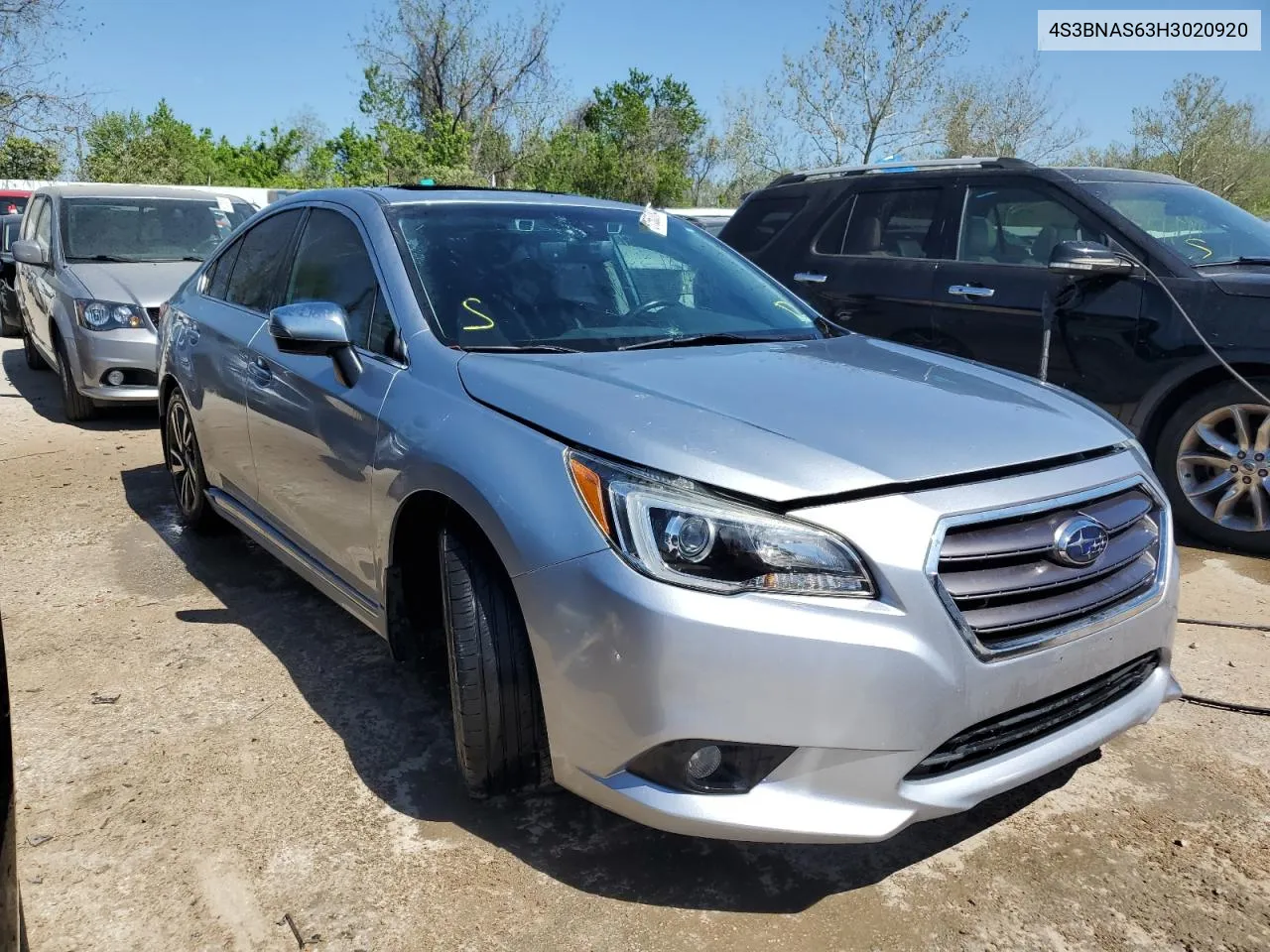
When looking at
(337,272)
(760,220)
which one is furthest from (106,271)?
(337,272)

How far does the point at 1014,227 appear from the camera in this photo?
545cm

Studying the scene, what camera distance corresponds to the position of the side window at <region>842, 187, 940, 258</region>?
19.0 ft

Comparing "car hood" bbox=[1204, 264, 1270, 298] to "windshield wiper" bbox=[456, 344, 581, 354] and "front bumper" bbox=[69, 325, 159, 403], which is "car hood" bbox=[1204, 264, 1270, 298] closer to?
"windshield wiper" bbox=[456, 344, 581, 354]

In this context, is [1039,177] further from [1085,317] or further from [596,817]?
[596,817]

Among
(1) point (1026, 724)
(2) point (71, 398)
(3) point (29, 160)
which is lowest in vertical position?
(1) point (1026, 724)

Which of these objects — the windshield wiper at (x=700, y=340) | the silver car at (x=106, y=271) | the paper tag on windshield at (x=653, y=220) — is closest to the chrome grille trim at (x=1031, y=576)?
the windshield wiper at (x=700, y=340)

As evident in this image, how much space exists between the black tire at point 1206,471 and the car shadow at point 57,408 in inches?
263

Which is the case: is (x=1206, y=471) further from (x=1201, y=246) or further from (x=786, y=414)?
(x=786, y=414)

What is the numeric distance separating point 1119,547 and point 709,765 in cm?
109

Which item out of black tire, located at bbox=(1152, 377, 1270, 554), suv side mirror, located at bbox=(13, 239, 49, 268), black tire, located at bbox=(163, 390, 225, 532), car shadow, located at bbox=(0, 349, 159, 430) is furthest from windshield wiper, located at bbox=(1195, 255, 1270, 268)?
suv side mirror, located at bbox=(13, 239, 49, 268)

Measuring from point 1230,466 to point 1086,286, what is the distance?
1066 mm

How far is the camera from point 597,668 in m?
2.10

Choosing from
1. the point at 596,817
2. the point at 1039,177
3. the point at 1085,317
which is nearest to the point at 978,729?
the point at 596,817

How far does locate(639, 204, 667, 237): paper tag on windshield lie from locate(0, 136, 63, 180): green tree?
1953 cm
